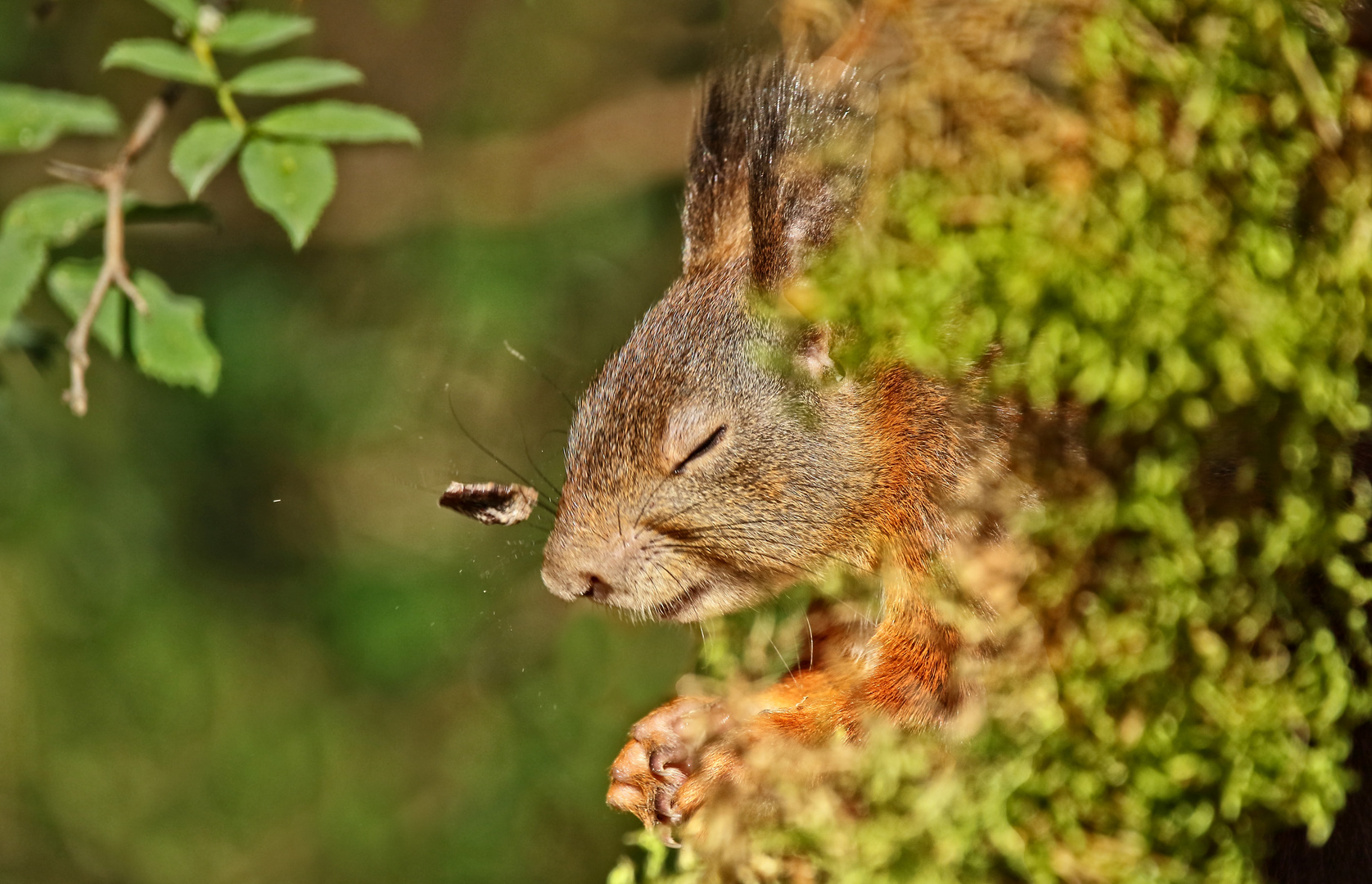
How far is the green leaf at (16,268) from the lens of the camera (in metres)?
0.94

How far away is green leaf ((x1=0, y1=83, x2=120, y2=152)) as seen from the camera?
0.96 meters

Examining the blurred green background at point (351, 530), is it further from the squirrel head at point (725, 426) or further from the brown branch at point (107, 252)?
the brown branch at point (107, 252)

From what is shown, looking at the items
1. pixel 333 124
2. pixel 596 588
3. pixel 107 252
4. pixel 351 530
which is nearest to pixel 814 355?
pixel 596 588

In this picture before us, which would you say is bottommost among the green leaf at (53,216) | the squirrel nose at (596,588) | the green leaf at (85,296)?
the squirrel nose at (596,588)

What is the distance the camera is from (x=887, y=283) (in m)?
0.90

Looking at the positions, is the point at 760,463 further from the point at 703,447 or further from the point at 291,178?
the point at 291,178

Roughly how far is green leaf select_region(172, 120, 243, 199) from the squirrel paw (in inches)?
26.4

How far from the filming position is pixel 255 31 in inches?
41.7

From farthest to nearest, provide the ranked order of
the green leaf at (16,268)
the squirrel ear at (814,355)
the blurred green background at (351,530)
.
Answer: the blurred green background at (351,530) → the squirrel ear at (814,355) → the green leaf at (16,268)

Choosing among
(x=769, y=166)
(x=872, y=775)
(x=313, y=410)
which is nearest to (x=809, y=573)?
(x=872, y=775)

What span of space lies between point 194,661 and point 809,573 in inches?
93.7

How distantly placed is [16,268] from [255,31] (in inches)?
11.2

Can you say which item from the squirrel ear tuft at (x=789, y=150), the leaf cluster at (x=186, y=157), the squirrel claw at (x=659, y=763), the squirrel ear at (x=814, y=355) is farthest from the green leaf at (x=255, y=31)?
the squirrel claw at (x=659, y=763)

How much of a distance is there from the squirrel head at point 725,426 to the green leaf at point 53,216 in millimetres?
540
